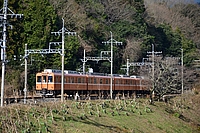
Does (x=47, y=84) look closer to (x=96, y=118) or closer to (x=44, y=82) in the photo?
(x=44, y=82)

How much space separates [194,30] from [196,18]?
590cm

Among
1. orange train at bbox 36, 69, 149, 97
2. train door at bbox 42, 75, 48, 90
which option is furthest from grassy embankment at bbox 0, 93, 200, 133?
train door at bbox 42, 75, 48, 90

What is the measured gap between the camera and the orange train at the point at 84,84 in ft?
96.0

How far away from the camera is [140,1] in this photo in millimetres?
65250

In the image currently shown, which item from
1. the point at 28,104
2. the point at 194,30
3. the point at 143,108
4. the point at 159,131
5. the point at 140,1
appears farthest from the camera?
the point at 194,30

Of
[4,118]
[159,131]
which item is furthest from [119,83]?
[4,118]

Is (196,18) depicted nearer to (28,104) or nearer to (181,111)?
(181,111)

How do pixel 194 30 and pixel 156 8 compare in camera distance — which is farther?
pixel 156 8

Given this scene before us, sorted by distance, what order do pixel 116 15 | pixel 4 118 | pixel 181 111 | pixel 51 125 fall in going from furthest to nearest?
pixel 116 15 → pixel 181 111 → pixel 51 125 → pixel 4 118

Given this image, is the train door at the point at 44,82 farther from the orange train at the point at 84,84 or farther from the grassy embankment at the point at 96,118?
the grassy embankment at the point at 96,118

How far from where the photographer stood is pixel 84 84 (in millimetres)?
32844

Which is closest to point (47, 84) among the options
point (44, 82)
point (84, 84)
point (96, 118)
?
point (44, 82)

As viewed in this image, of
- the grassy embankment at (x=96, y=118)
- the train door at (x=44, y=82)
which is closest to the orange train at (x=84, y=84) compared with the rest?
the train door at (x=44, y=82)

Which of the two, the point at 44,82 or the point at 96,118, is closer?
the point at 96,118
